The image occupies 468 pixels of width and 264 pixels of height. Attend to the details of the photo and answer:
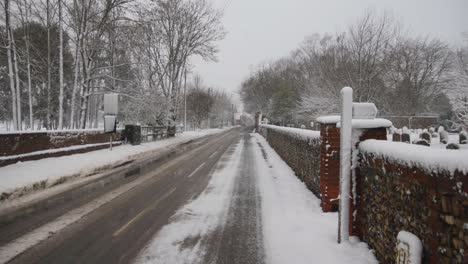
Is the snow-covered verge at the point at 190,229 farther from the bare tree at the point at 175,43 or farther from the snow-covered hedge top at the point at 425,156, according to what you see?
the bare tree at the point at 175,43

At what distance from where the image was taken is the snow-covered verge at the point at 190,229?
13.6ft

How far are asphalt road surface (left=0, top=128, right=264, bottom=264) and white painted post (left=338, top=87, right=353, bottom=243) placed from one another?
1318 millimetres

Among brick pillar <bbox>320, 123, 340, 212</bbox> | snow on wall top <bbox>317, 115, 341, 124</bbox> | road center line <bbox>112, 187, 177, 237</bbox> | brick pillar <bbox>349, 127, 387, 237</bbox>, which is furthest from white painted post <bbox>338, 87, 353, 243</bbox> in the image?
road center line <bbox>112, 187, 177, 237</bbox>

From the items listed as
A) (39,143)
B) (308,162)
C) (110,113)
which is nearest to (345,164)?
(308,162)

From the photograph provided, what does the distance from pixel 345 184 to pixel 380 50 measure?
2078 centimetres

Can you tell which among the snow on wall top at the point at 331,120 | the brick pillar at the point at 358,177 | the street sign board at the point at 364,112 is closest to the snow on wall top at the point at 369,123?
the brick pillar at the point at 358,177

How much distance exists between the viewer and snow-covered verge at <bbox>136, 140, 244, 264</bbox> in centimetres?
414

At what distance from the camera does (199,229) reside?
5.20 meters

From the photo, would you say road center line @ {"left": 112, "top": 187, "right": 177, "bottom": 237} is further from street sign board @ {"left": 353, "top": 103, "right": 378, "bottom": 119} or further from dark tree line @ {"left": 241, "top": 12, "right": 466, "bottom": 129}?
dark tree line @ {"left": 241, "top": 12, "right": 466, "bottom": 129}

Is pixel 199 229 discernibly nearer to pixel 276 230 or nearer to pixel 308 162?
pixel 276 230

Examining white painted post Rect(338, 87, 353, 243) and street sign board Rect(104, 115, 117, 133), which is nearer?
white painted post Rect(338, 87, 353, 243)

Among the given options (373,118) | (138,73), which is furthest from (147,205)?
(138,73)

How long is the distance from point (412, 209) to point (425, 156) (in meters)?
0.66

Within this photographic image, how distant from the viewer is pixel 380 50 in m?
22.1
